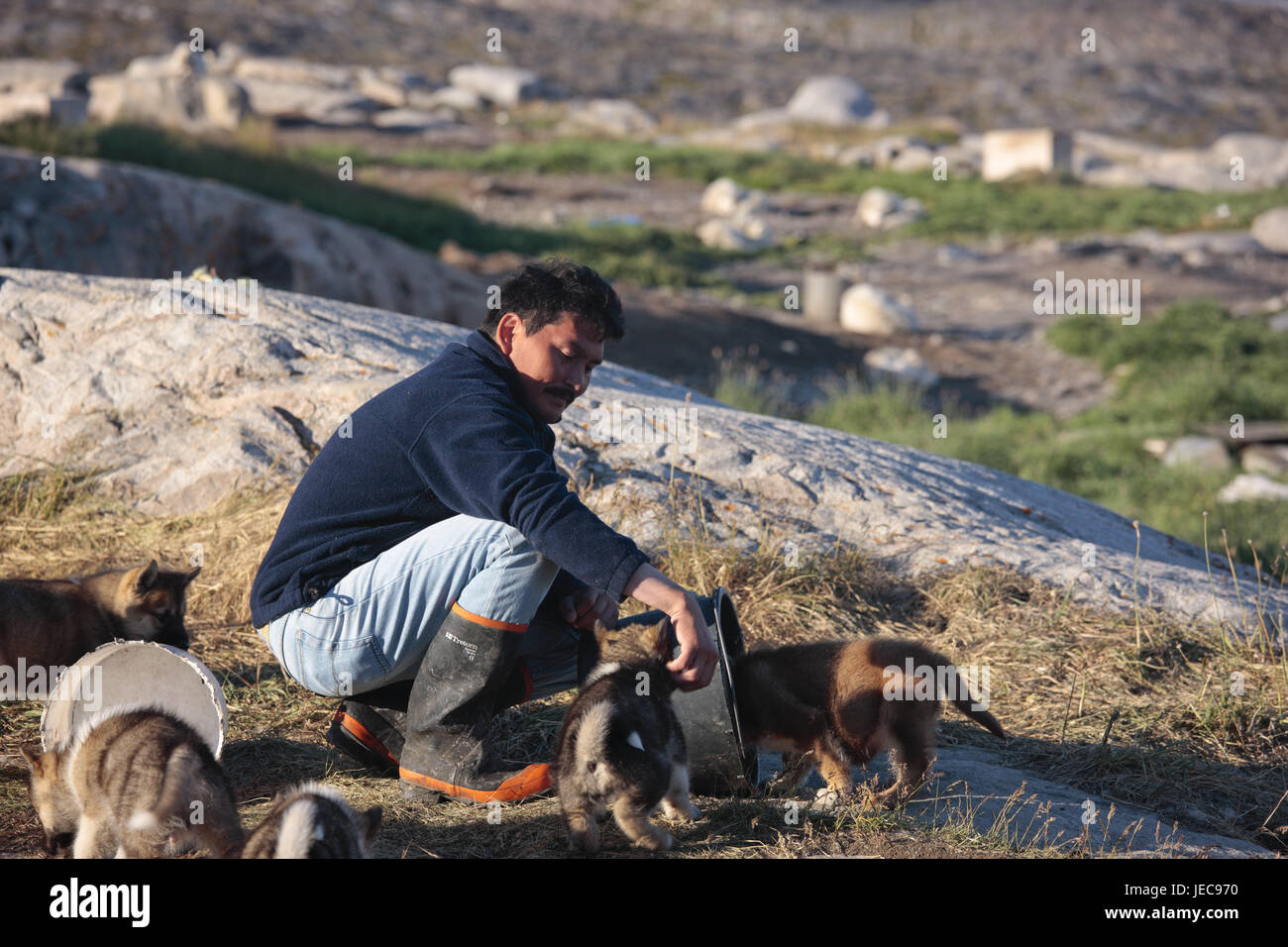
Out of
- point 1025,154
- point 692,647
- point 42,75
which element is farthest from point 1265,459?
point 42,75

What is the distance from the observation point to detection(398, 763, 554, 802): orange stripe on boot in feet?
11.8

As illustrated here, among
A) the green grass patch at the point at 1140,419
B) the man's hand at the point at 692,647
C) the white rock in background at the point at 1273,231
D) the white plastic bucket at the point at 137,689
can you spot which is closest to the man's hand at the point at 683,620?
the man's hand at the point at 692,647

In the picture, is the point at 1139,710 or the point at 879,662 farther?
the point at 1139,710

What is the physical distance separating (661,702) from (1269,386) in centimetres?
1246

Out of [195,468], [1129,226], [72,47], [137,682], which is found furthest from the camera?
[72,47]

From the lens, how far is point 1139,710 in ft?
15.2

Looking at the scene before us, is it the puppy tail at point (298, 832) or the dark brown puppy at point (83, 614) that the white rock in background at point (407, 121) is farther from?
the puppy tail at point (298, 832)

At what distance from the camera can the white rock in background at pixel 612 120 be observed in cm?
4056

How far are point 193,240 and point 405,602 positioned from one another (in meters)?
9.04

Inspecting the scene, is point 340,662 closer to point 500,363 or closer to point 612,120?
point 500,363

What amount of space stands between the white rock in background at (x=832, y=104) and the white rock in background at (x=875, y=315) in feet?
95.2

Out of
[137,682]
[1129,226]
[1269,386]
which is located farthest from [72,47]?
[137,682]

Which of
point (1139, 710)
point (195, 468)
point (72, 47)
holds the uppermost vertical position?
point (72, 47)

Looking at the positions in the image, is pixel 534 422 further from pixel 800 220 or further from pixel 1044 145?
pixel 1044 145
